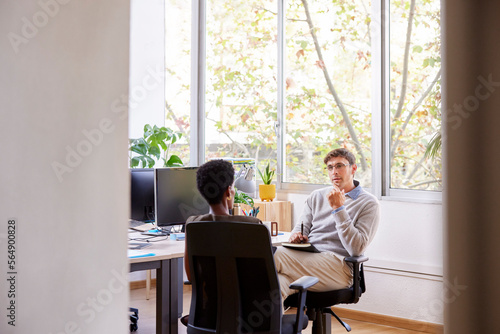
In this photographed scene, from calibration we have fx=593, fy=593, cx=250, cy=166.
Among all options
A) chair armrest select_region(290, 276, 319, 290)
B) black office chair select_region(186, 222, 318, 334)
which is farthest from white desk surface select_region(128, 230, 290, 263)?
chair armrest select_region(290, 276, 319, 290)

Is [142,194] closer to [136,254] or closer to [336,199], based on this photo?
[136,254]

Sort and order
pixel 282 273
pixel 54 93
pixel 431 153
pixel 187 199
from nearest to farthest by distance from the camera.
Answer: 1. pixel 54 93
2. pixel 282 273
3. pixel 187 199
4. pixel 431 153

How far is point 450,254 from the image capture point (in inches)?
52.3

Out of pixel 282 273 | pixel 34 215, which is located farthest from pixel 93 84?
pixel 282 273

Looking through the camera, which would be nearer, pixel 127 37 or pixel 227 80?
pixel 127 37

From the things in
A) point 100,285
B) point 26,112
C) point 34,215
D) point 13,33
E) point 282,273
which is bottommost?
point 282,273

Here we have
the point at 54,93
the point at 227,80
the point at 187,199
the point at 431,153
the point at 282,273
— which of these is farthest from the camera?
the point at 227,80

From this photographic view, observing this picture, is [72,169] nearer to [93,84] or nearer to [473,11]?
[93,84]

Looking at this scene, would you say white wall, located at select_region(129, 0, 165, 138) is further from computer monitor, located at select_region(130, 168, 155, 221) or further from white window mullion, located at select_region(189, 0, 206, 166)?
computer monitor, located at select_region(130, 168, 155, 221)

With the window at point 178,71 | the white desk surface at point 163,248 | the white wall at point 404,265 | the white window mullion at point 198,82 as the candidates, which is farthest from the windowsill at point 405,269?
the window at point 178,71

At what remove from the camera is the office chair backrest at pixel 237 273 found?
2.45 meters

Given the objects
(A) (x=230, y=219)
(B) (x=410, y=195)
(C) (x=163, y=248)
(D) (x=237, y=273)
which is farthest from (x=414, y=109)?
(D) (x=237, y=273)

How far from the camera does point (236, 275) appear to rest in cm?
250

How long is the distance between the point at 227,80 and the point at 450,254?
4362 mm
